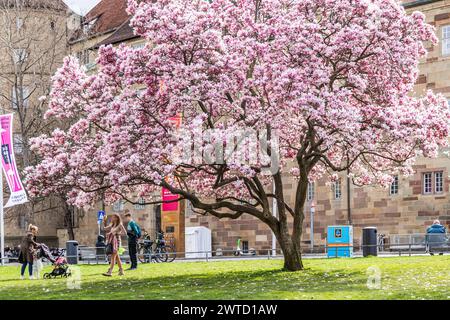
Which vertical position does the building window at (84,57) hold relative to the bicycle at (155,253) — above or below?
above

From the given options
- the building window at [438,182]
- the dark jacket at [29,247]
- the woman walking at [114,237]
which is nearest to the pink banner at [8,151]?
the dark jacket at [29,247]

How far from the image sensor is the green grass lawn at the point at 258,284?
20.5 meters

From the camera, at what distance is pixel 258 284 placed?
24.0 metres

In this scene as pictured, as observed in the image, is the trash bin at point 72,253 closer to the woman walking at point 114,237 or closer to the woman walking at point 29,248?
the woman walking at point 29,248

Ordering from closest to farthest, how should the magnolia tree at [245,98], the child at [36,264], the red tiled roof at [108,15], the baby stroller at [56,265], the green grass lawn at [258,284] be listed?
the green grass lawn at [258,284], the magnolia tree at [245,98], the child at [36,264], the baby stroller at [56,265], the red tiled roof at [108,15]

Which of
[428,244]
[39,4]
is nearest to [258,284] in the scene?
[428,244]

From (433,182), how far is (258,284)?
96.9 ft

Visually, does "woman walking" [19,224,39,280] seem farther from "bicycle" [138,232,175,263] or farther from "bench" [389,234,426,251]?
"bench" [389,234,426,251]

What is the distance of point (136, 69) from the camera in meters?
27.9

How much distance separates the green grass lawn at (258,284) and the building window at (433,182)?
20089 mm
